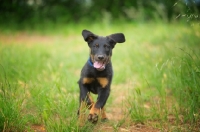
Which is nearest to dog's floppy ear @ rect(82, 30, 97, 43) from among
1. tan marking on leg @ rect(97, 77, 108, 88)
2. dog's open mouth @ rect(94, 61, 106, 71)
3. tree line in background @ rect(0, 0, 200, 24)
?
dog's open mouth @ rect(94, 61, 106, 71)

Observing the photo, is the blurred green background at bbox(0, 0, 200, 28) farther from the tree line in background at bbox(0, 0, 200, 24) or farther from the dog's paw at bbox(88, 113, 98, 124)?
the dog's paw at bbox(88, 113, 98, 124)

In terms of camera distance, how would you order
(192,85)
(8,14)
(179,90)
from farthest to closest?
(8,14)
(179,90)
(192,85)

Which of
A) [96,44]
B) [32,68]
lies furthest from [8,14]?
[96,44]

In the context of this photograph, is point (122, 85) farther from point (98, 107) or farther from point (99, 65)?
point (98, 107)

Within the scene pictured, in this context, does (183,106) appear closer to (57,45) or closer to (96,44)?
(96,44)

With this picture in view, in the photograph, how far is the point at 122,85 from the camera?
6.72 metres

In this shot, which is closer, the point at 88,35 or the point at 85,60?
the point at 88,35

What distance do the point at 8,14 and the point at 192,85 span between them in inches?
541

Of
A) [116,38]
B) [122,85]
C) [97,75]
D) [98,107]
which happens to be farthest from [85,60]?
[98,107]

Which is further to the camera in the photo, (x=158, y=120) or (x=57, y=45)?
(x=57, y=45)

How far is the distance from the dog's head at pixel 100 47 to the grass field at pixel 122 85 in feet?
1.92

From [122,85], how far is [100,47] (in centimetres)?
246

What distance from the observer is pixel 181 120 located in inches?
161

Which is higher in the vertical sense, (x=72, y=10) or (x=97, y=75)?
(x=72, y=10)
